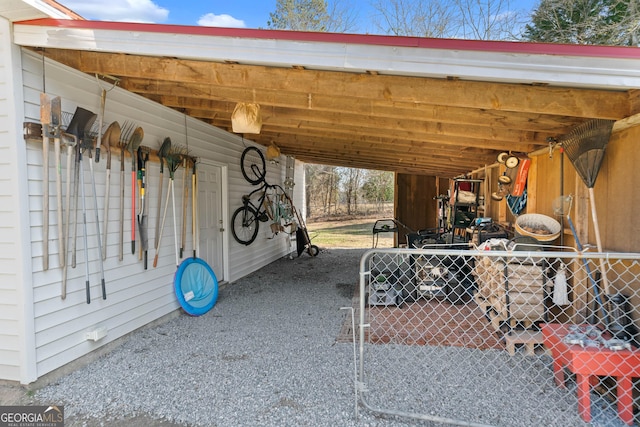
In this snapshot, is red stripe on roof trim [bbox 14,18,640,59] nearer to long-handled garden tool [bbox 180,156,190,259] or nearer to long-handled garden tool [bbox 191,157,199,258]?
long-handled garden tool [bbox 180,156,190,259]

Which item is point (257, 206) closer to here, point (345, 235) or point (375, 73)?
point (375, 73)

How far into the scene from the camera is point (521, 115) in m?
3.17

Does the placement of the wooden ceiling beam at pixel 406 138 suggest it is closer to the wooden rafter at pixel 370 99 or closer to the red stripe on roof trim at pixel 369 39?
the wooden rafter at pixel 370 99

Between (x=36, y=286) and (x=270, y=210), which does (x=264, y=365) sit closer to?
(x=36, y=286)

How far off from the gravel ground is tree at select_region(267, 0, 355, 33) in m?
10.7

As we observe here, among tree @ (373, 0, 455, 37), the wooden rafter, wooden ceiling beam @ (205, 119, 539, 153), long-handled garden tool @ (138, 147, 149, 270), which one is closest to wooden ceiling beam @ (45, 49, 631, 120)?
the wooden rafter

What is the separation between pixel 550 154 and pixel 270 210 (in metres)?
4.93

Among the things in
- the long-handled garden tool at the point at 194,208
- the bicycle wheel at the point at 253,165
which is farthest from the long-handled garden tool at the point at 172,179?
the bicycle wheel at the point at 253,165

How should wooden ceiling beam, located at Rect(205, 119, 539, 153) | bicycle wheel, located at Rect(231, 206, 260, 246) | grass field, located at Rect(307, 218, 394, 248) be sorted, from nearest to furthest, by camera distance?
1. wooden ceiling beam, located at Rect(205, 119, 539, 153)
2. bicycle wheel, located at Rect(231, 206, 260, 246)
3. grass field, located at Rect(307, 218, 394, 248)

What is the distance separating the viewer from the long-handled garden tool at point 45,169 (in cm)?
250

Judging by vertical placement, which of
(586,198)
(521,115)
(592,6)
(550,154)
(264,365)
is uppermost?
(592,6)

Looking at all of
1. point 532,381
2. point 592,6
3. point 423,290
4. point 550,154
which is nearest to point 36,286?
point 532,381

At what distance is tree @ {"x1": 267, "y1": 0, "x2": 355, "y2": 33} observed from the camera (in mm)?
11695

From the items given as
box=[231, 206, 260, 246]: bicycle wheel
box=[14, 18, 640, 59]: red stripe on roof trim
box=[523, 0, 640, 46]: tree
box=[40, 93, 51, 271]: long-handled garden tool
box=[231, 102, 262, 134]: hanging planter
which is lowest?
box=[231, 206, 260, 246]: bicycle wheel
